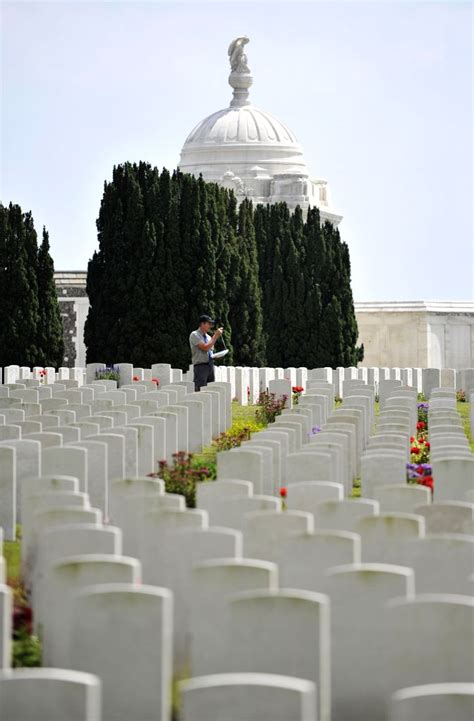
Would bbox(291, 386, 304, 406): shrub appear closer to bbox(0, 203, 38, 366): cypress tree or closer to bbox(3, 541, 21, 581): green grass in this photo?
bbox(0, 203, 38, 366): cypress tree

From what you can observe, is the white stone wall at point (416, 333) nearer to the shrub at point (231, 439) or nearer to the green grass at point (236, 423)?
the green grass at point (236, 423)

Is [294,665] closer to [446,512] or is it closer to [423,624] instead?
[423,624]

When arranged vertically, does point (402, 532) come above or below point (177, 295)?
below

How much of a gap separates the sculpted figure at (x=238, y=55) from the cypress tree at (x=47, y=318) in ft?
120

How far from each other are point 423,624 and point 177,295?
24449 millimetres

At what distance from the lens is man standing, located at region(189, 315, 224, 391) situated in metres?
18.7

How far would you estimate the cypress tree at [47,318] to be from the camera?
96.2ft

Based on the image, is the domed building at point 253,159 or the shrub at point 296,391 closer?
the shrub at point 296,391

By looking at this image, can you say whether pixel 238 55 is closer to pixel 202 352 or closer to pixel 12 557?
pixel 202 352

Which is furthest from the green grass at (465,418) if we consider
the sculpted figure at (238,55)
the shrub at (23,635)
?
the sculpted figure at (238,55)

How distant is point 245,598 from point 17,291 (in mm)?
24568

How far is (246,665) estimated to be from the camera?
5.49 meters

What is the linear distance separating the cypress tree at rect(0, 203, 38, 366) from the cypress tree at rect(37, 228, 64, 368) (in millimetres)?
135

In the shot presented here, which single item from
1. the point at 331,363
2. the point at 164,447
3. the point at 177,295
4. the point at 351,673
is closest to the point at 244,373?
the point at 177,295
